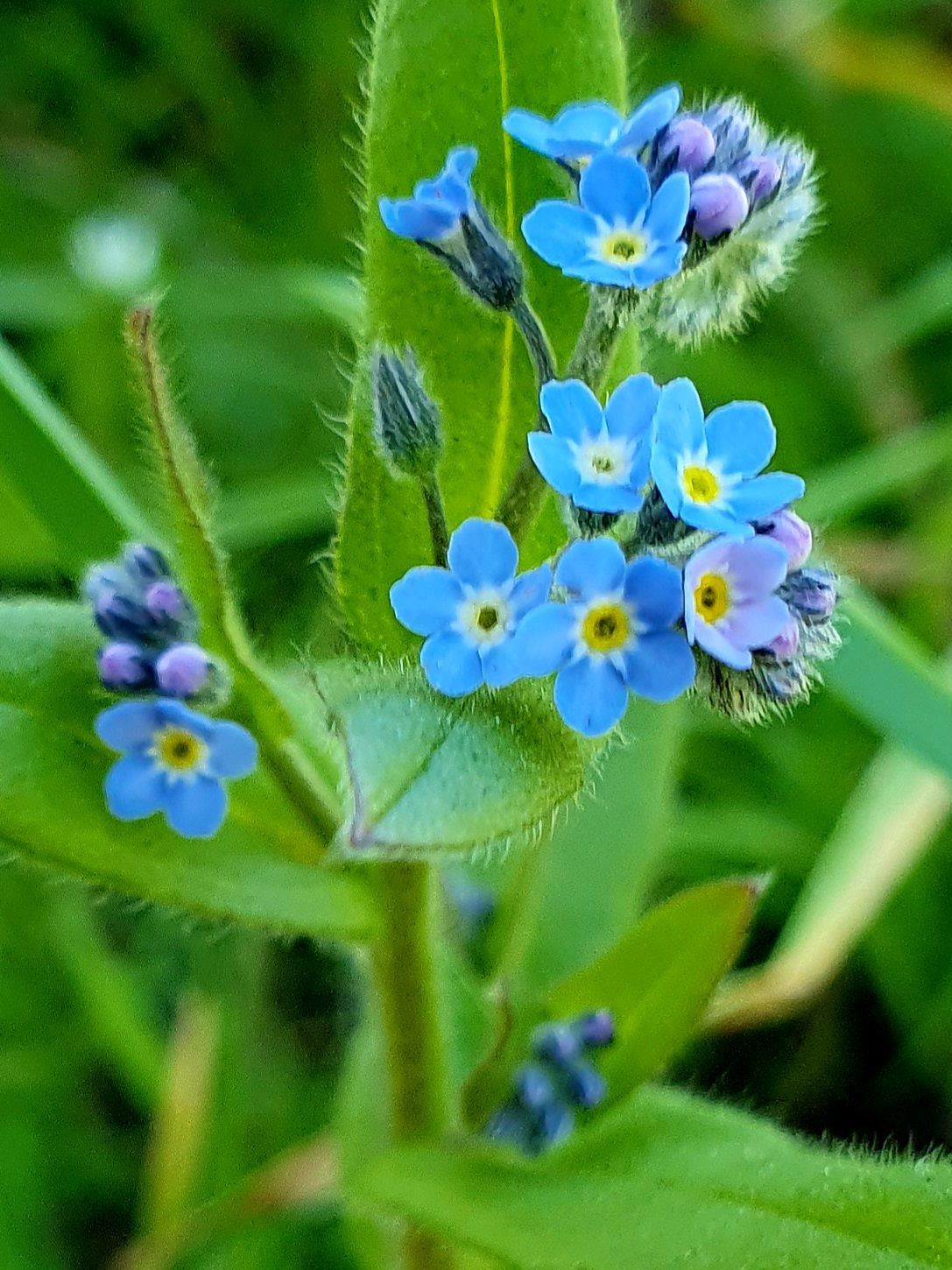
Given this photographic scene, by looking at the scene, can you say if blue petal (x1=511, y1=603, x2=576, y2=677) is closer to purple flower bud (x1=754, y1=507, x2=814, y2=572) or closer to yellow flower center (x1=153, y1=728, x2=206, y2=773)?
purple flower bud (x1=754, y1=507, x2=814, y2=572)

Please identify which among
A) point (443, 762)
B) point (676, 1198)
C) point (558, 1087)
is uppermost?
point (443, 762)

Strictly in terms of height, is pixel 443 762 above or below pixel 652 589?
below

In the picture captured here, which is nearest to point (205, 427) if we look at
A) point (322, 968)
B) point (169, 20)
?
point (169, 20)

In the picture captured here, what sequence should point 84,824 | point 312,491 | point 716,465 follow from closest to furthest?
point 716,465 < point 84,824 < point 312,491

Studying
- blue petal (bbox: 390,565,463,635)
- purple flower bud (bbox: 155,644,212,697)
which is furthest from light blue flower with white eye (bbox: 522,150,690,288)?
purple flower bud (bbox: 155,644,212,697)

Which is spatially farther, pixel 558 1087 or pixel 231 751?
pixel 558 1087

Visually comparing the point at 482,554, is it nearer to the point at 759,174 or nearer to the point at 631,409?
the point at 631,409

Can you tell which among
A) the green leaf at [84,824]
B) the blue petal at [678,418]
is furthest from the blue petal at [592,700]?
the green leaf at [84,824]

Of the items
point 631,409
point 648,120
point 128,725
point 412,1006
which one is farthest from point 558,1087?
point 648,120

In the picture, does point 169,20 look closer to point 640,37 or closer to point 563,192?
point 640,37
